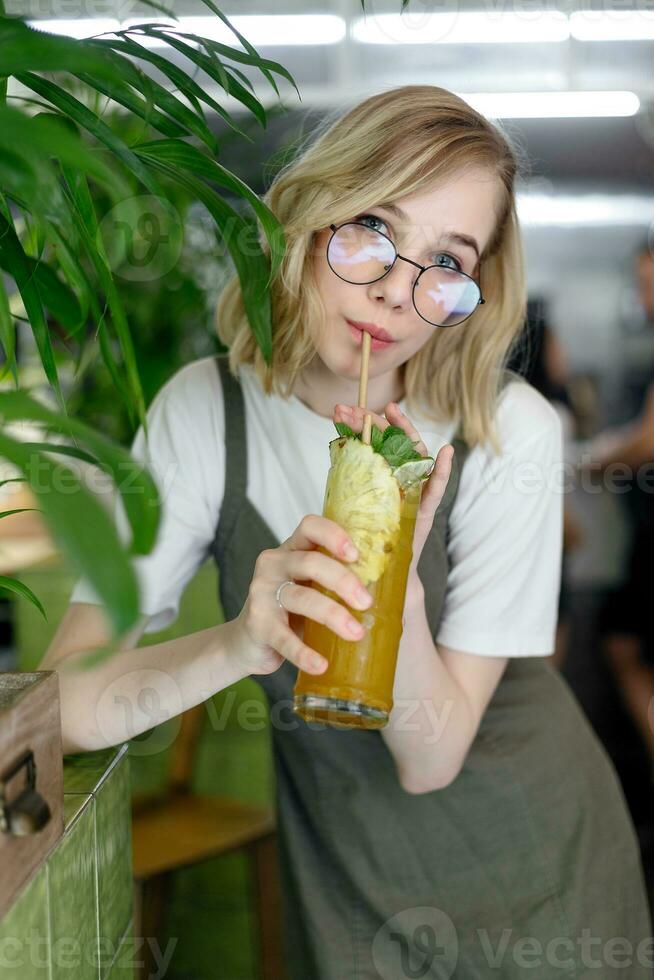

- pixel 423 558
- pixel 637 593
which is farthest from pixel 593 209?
pixel 423 558

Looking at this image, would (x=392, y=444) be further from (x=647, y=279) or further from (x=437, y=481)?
(x=647, y=279)

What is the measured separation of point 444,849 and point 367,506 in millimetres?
592

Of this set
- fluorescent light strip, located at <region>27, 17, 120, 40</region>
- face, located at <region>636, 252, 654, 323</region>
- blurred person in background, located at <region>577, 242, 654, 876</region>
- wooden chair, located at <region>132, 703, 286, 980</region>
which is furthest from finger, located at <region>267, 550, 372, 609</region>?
fluorescent light strip, located at <region>27, 17, 120, 40</region>

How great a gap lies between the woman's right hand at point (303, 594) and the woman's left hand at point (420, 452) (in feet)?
0.33

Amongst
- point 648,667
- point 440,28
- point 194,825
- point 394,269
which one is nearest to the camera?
point 394,269

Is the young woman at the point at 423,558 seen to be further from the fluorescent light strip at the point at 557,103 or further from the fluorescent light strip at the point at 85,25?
the fluorescent light strip at the point at 557,103

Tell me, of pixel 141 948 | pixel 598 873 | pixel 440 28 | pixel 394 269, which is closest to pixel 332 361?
pixel 394 269

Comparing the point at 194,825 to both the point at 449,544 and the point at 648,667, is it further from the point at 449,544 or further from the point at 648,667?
the point at 648,667

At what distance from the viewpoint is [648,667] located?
3.29 metres

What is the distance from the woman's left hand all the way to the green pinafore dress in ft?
0.86

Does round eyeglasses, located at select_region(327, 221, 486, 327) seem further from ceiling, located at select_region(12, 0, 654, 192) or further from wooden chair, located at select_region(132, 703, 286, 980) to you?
ceiling, located at select_region(12, 0, 654, 192)

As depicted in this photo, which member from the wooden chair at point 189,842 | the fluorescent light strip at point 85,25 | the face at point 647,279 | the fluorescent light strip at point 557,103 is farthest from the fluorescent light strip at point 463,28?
the wooden chair at point 189,842

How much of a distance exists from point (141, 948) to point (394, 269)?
5.41ft

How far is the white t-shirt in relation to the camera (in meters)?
1.20
